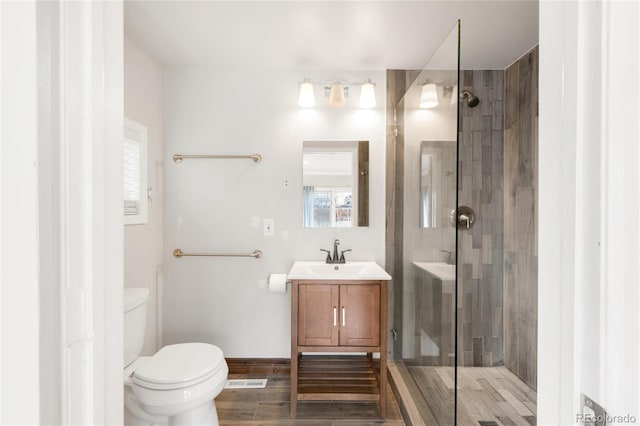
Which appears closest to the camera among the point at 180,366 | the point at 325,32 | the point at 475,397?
the point at 180,366

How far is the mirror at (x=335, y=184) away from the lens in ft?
8.21

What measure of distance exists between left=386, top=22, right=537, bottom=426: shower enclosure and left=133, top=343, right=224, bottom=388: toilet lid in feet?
3.94

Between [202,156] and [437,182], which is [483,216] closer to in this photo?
[437,182]

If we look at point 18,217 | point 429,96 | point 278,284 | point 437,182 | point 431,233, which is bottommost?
point 278,284

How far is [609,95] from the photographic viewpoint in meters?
0.39

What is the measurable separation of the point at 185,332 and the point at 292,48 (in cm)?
222

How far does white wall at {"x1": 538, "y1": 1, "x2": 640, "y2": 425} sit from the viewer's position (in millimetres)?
383

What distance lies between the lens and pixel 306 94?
2.39 meters

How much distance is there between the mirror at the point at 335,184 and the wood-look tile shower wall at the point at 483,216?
0.75m

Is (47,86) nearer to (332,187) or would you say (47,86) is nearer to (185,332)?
(332,187)

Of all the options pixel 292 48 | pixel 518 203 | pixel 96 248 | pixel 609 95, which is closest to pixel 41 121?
pixel 96 248

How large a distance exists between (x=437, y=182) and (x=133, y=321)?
1.83 meters

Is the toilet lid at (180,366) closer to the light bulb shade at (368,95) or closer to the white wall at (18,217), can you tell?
the white wall at (18,217)

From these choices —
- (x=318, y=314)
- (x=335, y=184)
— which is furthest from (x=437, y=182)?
(x=318, y=314)
